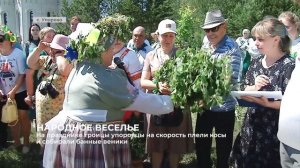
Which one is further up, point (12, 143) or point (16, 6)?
point (16, 6)

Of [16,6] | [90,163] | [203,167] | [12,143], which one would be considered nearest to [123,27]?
[90,163]

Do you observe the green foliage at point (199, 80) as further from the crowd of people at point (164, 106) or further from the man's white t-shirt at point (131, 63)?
the man's white t-shirt at point (131, 63)

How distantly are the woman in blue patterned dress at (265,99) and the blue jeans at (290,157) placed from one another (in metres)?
0.70

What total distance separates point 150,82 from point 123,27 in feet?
4.23

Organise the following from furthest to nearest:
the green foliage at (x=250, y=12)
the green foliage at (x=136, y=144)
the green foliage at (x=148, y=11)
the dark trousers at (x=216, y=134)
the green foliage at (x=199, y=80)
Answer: the green foliage at (x=148, y=11)
the green foliage at (x=250, y=12)
the green foliage at (x=136, y=144)
the dark trousers at (x=216, y=134)
the green foliage at (x=199, y=80)

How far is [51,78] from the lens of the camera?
512 centimetres

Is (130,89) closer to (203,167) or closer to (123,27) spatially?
(123,27)

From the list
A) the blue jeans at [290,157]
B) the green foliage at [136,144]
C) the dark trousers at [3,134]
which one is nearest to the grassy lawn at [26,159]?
the dark trousers at [3,134]

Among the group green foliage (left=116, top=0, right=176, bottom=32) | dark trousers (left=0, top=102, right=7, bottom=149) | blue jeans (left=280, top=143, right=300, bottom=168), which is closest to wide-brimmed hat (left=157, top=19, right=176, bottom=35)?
blue jeans (left=280, top=143, right=300, bottom=168)

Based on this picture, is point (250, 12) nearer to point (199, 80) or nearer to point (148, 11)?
point (148, 11)

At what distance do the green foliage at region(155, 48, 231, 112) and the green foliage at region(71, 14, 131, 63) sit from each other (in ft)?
1.83

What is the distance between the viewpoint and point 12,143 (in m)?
7.00

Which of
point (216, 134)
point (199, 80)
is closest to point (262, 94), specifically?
point (199, 80)

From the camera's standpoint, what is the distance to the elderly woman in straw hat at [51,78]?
4977 mm
